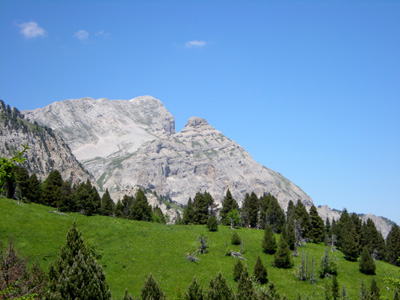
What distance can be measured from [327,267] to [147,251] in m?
37.6

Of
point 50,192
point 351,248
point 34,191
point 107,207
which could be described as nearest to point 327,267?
point 351,248

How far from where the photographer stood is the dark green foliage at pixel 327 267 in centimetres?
7581

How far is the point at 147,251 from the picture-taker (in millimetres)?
80250

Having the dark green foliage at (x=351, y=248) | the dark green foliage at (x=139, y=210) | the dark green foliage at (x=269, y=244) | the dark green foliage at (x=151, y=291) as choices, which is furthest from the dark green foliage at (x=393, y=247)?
the dark green foliage at (x=151, y=291)

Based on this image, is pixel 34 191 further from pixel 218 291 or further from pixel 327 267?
pixel 327 267

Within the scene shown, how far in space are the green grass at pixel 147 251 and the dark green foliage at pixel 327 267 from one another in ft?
6.11

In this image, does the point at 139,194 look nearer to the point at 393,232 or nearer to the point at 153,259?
the point at 153,259

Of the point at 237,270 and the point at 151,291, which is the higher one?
the point at 237,270

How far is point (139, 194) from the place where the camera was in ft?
405

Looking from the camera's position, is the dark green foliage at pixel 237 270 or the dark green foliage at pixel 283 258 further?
the dark green foliage at pixel 283 258

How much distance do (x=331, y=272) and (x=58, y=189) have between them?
72.2 m

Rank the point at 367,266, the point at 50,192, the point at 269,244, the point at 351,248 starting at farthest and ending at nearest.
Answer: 1. the point at 50,192
2. the point at 351,248
3. the point at 269,244
4. the point at 367,266

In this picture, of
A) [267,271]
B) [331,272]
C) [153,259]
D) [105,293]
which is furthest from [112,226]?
[105,293]

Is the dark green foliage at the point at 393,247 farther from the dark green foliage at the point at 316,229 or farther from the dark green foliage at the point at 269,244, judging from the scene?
A: the dark green foliage at the point at 269,244
